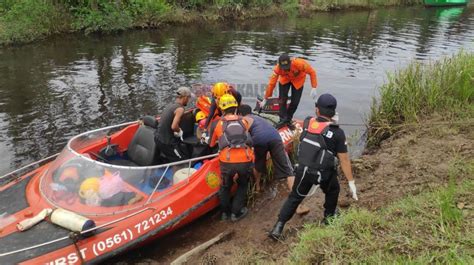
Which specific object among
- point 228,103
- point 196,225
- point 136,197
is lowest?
point 196,225

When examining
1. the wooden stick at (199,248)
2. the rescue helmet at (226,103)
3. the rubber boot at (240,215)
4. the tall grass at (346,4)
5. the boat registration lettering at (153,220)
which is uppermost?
the tall grass at (346,4)

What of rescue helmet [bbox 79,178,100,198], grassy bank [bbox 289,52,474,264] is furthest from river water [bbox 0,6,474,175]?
rescue helmet [bbox 79,178,100,198]

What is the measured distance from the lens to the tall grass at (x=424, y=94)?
8.60m

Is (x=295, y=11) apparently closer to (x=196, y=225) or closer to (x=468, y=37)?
(x=468, y=37)

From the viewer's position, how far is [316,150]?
16.8ft

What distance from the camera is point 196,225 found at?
6562mm

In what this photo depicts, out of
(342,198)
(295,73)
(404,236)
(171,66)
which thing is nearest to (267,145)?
(342,198)

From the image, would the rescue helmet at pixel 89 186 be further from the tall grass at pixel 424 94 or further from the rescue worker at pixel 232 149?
the tall grass at pixel 424 94

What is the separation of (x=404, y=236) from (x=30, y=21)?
20496 millimetres

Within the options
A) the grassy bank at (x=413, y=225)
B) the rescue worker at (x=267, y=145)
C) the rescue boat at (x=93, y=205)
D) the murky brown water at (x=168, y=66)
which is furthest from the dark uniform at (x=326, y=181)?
the murky brown water at (x=168, y=66)

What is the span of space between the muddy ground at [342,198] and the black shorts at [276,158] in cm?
52

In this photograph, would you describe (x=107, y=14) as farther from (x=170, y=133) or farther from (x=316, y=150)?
(x=316, y=150)

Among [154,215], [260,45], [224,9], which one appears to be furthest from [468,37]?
[154,215]

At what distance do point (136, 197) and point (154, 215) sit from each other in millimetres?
354
